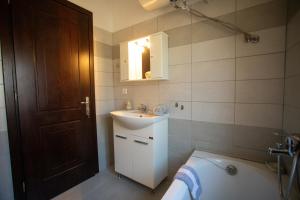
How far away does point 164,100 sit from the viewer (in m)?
1.80

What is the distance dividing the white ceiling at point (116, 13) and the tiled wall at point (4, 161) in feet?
4.24

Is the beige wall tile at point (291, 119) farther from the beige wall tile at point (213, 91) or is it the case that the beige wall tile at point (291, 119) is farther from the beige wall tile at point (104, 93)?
the beige wall tile at point (104, 93)

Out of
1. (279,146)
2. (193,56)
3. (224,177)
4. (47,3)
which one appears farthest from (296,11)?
(47,3)

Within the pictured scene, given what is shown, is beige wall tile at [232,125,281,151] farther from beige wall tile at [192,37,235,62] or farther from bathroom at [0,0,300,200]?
beige wall tile at [192,37,235,62]

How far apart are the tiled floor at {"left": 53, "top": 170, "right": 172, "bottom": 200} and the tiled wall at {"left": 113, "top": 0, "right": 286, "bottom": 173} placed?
43 cm

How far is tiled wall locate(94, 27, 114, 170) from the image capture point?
204 centimetres

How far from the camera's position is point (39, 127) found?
1474 millimetres

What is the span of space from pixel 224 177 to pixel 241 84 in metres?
0.86

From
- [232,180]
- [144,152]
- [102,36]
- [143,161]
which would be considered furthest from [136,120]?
[102,36]

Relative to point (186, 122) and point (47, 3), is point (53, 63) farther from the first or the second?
point (186, 122)

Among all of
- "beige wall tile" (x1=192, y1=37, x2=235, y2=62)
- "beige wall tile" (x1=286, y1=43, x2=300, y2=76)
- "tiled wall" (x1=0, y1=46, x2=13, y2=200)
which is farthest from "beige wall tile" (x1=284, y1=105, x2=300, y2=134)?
"tiled wall" (x1=0, y1=46, x2=13, y2=200)

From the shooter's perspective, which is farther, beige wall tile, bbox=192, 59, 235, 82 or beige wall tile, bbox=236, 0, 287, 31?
beige wall tile, bbox=192, 59, 235, 82

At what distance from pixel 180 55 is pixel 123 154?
1.40m

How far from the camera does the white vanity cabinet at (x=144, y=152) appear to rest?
159cm
